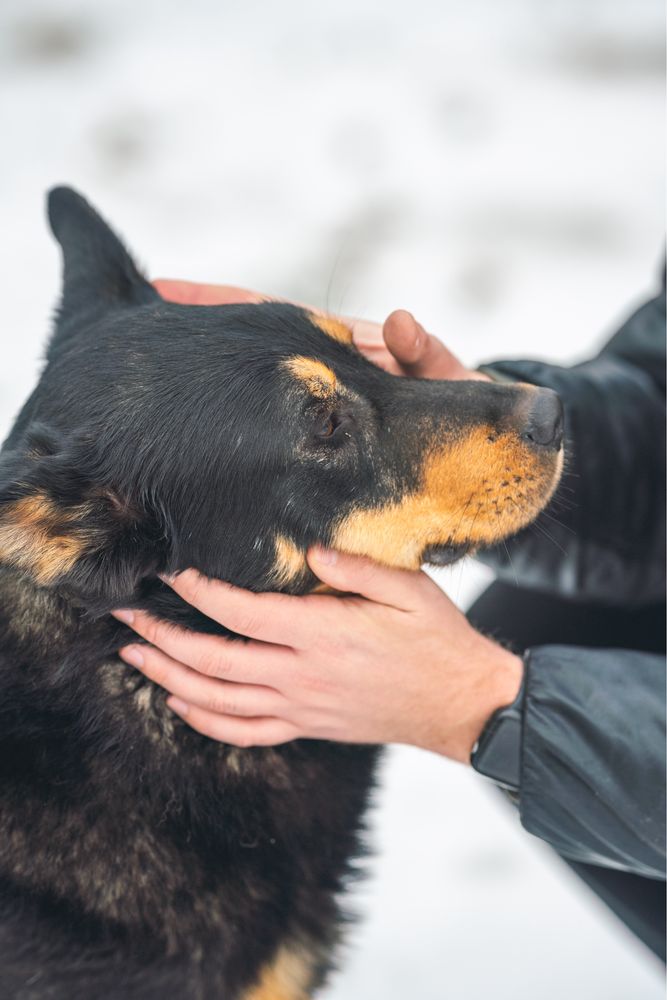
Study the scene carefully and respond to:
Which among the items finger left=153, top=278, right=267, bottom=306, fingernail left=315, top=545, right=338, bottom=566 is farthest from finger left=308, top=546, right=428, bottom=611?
finger left=153, top=278, right=267, bottom=306

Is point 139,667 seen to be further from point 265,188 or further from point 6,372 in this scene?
point 265,188

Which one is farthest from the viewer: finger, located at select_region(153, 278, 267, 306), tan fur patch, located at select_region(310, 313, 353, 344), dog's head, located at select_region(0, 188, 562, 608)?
finger, located at select_region(153, 278, 267, 306)

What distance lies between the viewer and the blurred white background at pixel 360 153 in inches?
191

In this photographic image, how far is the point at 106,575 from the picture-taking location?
6.12 feet

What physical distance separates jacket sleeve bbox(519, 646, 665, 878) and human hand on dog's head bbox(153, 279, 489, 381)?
2.57ft

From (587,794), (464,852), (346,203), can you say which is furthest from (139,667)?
(346,203)

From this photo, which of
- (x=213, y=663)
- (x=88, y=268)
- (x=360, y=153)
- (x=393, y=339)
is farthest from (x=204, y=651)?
(x=360, y=153)

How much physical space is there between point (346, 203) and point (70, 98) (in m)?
1.68

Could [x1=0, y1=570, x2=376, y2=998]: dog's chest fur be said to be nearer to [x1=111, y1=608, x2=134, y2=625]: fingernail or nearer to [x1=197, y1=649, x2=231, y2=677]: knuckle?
[x1=111, y1=608, x2=134, y2=625]: fingernail

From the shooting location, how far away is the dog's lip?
2.07 meters

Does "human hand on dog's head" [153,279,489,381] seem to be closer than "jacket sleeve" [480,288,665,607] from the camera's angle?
Yes

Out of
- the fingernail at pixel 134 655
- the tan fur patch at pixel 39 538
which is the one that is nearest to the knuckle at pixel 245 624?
the fingernail at pixel 134 655

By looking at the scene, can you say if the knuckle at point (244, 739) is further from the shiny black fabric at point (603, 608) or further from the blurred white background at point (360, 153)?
the blurred white background at point (360, 153)

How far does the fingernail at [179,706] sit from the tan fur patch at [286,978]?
571 mm
